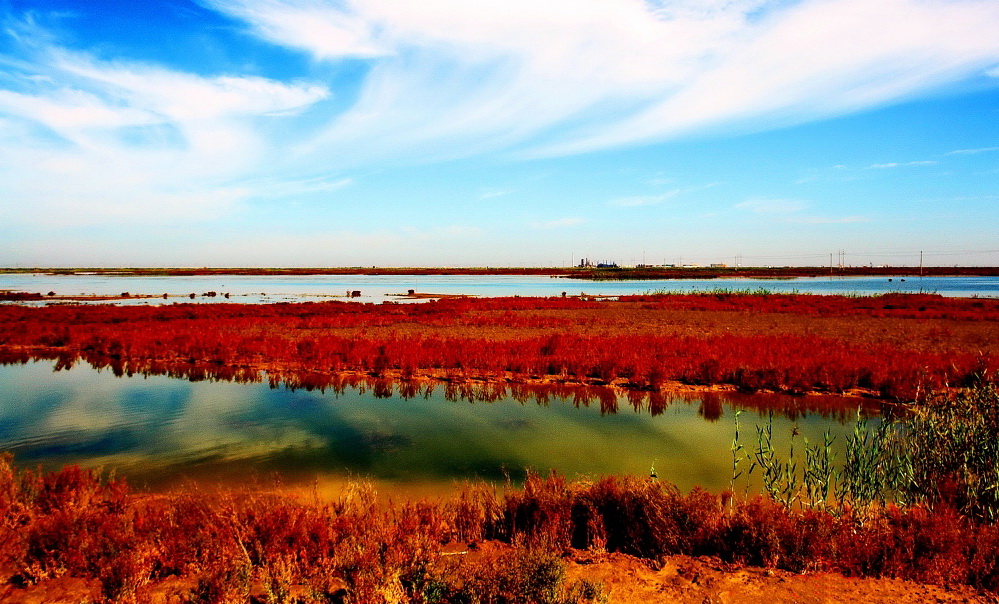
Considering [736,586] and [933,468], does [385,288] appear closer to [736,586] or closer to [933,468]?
[933,468]

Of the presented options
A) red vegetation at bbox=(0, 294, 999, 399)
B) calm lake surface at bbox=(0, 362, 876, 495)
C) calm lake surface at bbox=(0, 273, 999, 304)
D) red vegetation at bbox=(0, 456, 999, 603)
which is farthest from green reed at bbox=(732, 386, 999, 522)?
calm lake surface at bbox=(0, 273, 999, 304)

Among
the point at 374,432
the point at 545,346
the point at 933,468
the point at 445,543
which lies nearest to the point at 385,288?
the point at 545,346

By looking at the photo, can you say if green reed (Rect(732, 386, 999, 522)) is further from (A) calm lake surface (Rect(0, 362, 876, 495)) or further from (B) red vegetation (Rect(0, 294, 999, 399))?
(A) calm lake surface (Rect(0, 362, 876, 495))

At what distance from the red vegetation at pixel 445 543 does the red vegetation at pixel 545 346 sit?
3409 millimetres

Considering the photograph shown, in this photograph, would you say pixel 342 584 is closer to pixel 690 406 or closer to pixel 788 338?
pixel 690 406

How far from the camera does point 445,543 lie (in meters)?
6.18

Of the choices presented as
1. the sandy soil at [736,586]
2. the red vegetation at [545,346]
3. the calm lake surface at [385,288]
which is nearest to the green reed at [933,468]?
the red vegetation at [545,346]

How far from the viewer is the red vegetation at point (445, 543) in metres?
4.78

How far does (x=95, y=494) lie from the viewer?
703 centimetres

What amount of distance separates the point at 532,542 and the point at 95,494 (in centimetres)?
585

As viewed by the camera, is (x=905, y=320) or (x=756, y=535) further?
(x=905, y=320)

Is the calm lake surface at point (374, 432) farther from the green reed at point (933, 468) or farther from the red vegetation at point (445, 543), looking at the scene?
the red vegetation at point (445, 543)

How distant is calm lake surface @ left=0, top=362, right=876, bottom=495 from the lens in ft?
30.7

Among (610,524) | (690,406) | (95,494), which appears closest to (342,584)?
(610,524)
